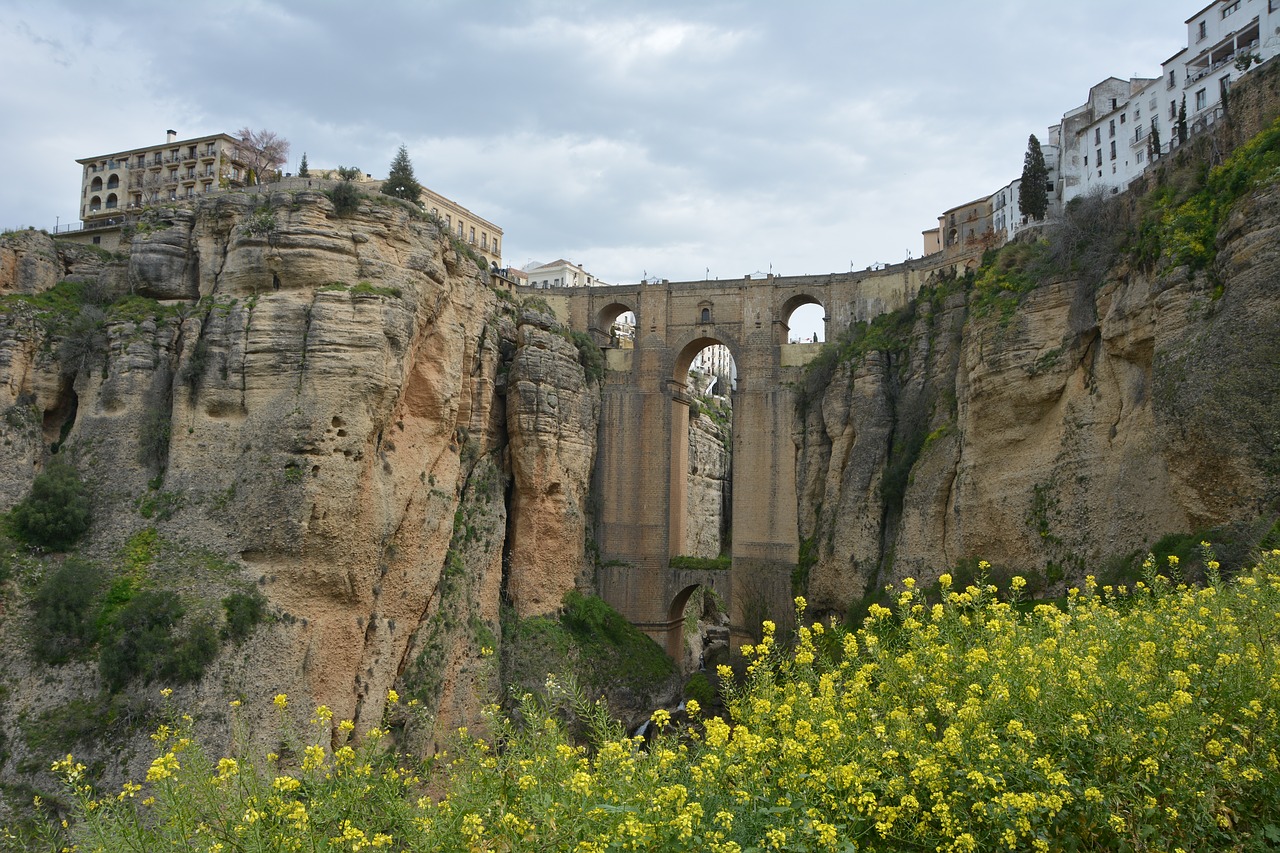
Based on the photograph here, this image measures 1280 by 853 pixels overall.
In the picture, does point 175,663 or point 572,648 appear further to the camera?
point 572,648

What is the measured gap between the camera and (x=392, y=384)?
2458cm

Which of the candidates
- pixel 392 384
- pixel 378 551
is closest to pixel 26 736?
pixel 378 551

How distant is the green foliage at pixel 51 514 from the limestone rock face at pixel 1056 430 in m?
21.1

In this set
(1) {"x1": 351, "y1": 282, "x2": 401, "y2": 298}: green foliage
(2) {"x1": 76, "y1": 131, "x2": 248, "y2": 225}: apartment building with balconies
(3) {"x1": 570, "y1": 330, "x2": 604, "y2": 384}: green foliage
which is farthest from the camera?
(2) {"x1": 76, "y1": 131, "x2": 248, "y2": 225}: apartment building with balconies

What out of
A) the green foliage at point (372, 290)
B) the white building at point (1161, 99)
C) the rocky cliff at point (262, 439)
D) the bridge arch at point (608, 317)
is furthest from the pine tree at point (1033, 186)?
the green foliage at point (372, 290)

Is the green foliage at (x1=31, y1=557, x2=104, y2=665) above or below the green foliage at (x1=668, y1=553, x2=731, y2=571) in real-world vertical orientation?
below

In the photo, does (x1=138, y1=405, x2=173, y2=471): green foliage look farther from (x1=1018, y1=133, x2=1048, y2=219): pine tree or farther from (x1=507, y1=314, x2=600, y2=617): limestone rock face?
(x1=1018, y1=133, x2=1048, y2=219): pine tree

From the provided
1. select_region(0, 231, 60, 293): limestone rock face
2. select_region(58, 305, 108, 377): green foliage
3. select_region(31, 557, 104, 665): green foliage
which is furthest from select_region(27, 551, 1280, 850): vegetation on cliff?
select_region(0, 231, 60, 293): limestone rock face

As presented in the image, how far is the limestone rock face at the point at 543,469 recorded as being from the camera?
33.2 m

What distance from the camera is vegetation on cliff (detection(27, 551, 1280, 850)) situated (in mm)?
6637

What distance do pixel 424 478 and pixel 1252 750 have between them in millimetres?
22913

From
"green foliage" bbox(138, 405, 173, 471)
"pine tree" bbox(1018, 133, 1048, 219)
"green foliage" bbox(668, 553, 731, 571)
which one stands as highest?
"pine tree" bbox(1018, 133, 1048, 219)

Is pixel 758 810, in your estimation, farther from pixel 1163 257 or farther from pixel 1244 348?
pixel 1163 257

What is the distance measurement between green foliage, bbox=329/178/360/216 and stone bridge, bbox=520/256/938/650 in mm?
14285
